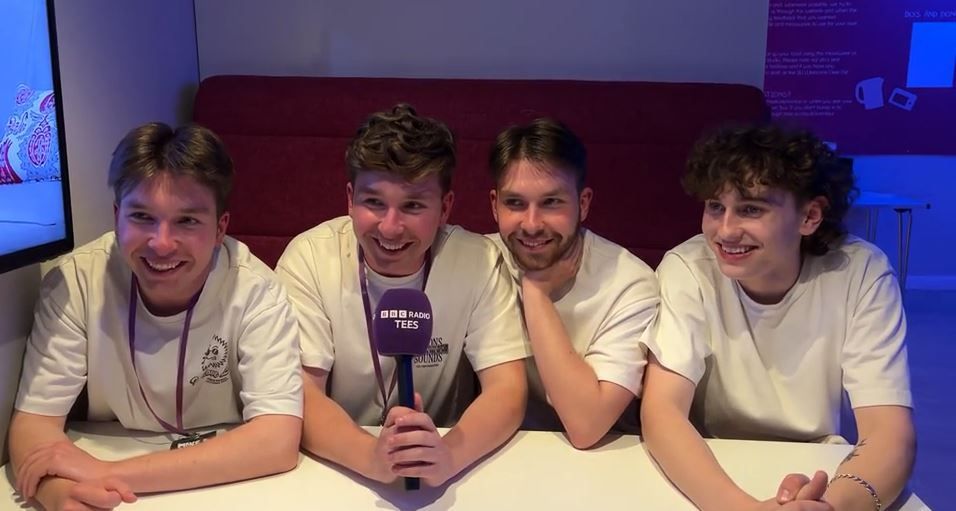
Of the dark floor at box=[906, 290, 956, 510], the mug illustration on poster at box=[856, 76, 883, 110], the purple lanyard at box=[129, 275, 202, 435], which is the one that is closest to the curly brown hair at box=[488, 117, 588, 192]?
the purple lanyard at box=[129, 275, 202, 435]

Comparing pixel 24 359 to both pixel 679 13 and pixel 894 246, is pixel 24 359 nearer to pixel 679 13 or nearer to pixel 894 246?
pixel 679 13

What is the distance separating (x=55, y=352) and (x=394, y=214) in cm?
66

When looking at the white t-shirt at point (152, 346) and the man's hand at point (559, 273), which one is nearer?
the white t-shirt at point (152, 346)

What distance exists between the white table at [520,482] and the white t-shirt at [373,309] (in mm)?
225

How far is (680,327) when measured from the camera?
1.51 meters

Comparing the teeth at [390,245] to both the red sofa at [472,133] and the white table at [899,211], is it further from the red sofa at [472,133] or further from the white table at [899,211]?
the white table at [899,211]

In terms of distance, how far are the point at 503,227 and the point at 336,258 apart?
0.36 m

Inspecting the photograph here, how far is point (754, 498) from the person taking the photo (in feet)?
4.08

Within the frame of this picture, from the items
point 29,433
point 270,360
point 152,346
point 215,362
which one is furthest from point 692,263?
point 29,433

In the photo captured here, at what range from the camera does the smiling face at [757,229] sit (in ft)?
4.88

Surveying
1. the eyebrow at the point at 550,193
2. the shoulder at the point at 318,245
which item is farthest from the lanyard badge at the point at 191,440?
the eyebrow at the point at 550,193

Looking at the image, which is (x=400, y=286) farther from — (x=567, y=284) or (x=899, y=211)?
(x=899, y=211)

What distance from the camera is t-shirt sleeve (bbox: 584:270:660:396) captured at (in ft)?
5.00

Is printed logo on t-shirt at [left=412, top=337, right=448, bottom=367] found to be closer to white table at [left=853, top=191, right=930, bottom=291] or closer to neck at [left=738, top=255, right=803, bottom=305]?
neck at [left=738, top=255, right=803, bottom=305]
